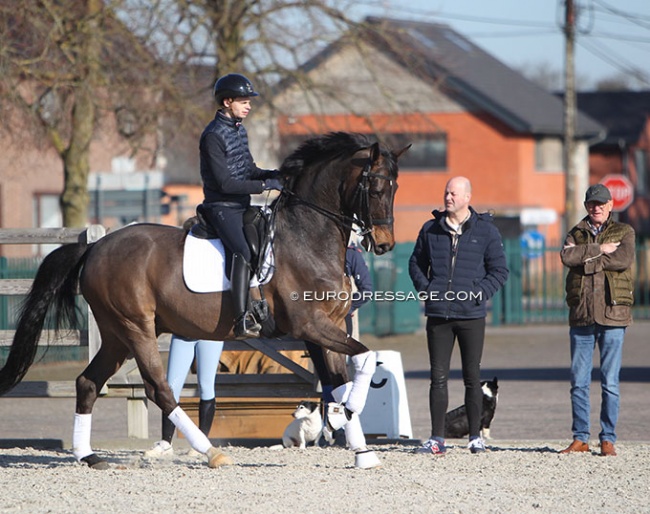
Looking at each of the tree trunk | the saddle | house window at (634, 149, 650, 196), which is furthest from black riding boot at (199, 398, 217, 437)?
house window at (634, 149, 650, 196)

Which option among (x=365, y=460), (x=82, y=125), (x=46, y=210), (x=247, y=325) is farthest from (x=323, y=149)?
(x=46, y=210)

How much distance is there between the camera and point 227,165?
820cm

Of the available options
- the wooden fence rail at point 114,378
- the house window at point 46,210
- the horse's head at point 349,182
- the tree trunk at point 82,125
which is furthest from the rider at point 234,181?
the house window at point 46,210

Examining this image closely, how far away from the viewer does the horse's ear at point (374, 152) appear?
7965 mm

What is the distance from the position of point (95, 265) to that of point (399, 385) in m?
3.20

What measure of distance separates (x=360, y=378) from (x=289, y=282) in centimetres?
87

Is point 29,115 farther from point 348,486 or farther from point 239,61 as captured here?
point 348,486

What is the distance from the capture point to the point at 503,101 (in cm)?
4472

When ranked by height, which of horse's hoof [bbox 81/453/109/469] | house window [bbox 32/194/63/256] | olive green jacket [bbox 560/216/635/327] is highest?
house window [bbox 32/194/63/256]

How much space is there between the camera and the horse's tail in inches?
352

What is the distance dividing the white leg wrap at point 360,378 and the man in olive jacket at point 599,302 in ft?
6.18

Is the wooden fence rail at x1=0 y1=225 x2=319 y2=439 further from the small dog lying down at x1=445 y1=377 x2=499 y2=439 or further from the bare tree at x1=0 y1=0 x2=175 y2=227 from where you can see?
the bare tree at x1=0 y1=0 x2=175 y2=227

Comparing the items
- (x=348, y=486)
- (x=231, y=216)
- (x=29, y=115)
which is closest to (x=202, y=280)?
(x=231, y=216)

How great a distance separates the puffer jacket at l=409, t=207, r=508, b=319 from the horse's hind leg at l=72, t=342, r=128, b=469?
2523 mm
